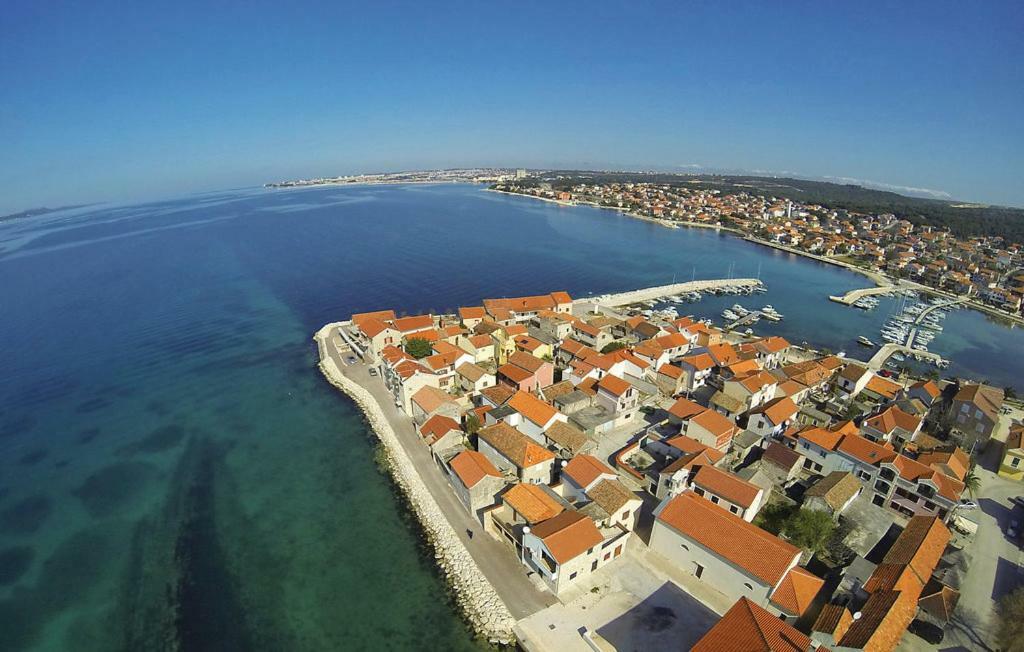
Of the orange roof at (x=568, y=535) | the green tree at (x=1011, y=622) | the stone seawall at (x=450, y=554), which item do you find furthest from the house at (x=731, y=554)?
the stone seawall at (x=450, y=554)

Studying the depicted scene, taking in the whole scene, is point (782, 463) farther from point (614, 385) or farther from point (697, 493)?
point (614, 385)

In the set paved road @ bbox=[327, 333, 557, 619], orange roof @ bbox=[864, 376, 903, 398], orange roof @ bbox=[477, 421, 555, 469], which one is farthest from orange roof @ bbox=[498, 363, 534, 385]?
orange roof @ bbox=[864, 376, 903, 398]

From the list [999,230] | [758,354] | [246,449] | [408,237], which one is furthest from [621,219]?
[246,449]

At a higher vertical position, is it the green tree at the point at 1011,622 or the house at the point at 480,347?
the house at the point at 480,347

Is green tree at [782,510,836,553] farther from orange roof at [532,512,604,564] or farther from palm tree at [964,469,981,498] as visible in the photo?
palm tree at [964,469,981,498]

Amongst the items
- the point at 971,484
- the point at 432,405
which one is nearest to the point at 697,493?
the point at 971,484

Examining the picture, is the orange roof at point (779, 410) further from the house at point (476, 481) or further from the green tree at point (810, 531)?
the house at point (476, 481)

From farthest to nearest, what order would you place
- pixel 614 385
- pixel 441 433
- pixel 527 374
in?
pixel 527 374 < pixel 614 385 < pixel 441 433
